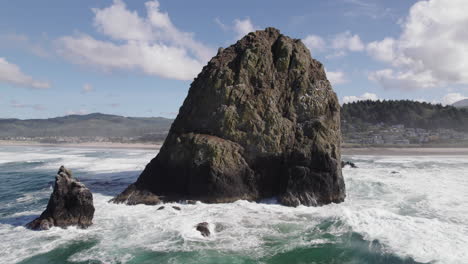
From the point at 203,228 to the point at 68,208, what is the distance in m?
7.59

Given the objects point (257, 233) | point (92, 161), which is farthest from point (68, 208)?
point (92, 161)

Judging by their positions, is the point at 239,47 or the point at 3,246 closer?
the point at 3,246

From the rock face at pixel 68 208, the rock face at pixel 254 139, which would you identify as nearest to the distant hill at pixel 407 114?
the rock face at pixel 254 139

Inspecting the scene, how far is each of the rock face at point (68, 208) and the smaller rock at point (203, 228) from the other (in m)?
6.08

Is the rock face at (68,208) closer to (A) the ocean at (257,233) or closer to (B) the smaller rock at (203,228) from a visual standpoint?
(A) the ocean at (257,233)

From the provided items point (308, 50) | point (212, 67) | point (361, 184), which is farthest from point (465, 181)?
point (212, 67)

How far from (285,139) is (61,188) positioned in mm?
14297

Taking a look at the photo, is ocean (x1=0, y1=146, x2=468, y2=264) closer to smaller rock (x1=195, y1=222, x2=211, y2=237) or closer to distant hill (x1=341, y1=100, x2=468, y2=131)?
smaller rock (x1=195, y1=222, x2=211, y2=237)

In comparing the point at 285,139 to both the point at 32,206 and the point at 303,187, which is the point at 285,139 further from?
the point at 32,206

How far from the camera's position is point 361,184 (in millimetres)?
30703

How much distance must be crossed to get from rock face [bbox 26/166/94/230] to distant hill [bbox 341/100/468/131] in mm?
115710

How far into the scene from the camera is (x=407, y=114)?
12044 centimetres

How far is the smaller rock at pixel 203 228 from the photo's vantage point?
1697 cm

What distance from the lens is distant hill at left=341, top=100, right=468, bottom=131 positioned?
111688mm
